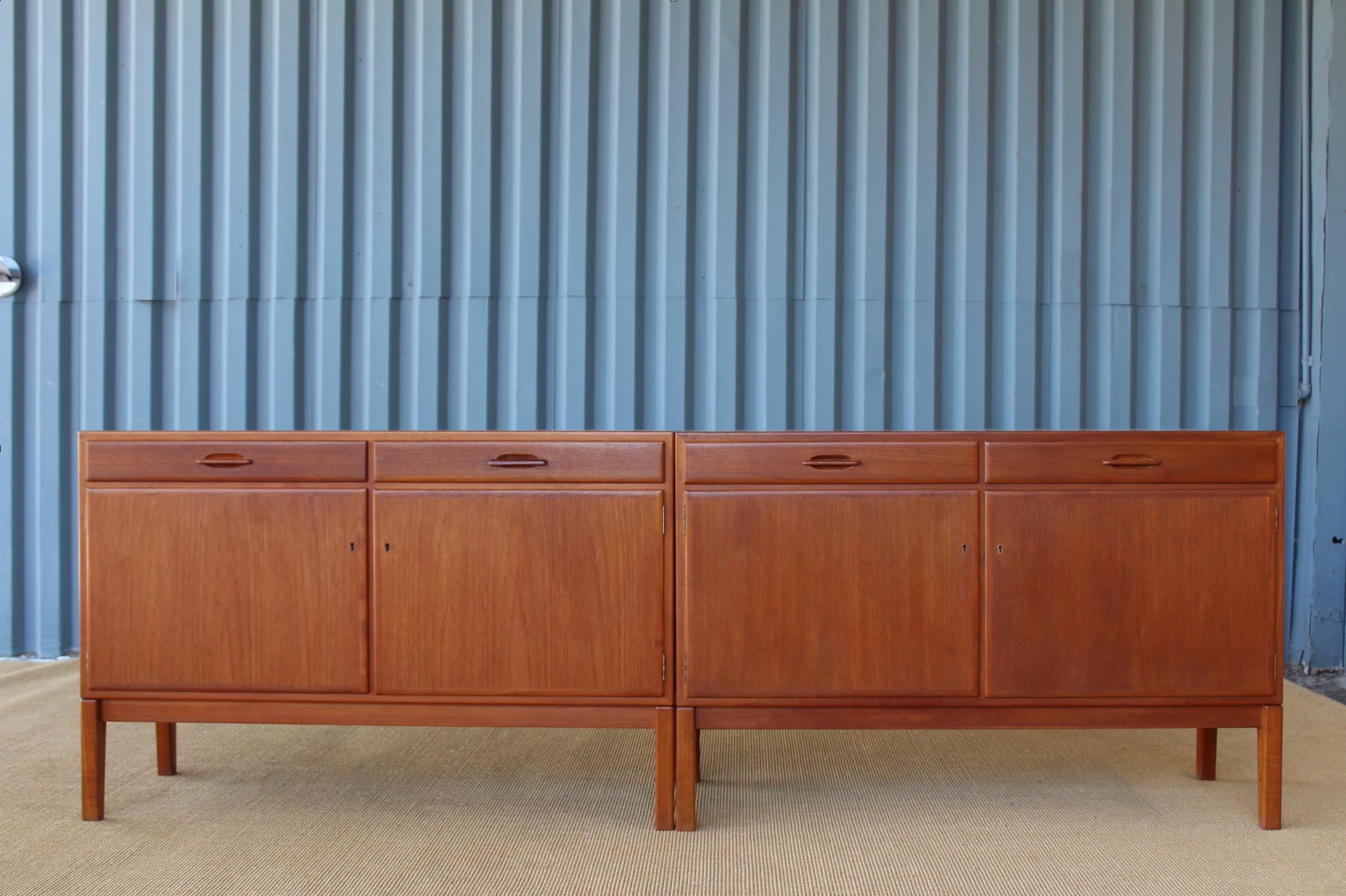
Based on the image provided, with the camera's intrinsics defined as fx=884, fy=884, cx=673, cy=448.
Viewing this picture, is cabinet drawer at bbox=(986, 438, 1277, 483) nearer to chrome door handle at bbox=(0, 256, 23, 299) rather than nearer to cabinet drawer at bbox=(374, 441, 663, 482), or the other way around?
cabinet drawer at bbox=(374, 441, 663, 482)

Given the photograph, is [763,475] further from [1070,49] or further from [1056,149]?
[1070,49]

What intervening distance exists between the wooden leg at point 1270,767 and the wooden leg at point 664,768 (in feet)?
4.60

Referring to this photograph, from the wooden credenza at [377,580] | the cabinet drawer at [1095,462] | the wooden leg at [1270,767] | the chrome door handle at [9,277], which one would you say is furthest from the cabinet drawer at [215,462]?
the wooden leg at [1270,767]

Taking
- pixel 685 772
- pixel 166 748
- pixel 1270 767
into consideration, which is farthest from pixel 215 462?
pixel 1270 767

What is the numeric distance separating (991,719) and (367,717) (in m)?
1.50

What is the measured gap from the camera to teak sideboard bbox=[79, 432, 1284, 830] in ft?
6.89

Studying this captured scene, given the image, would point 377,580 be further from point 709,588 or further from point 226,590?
point 709,588

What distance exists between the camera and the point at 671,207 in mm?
3312

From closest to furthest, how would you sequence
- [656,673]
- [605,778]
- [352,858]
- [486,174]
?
[352,858] → [656,673] → [605,778] → [486,174]

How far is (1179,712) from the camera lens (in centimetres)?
211

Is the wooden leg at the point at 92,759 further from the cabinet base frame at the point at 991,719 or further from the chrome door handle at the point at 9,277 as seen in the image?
the chrome door handle at the point at 9,277

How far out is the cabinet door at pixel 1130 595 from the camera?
2.10 metres

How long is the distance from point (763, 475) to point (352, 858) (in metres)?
1.26

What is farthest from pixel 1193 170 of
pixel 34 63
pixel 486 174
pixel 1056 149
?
pixel 34 63
